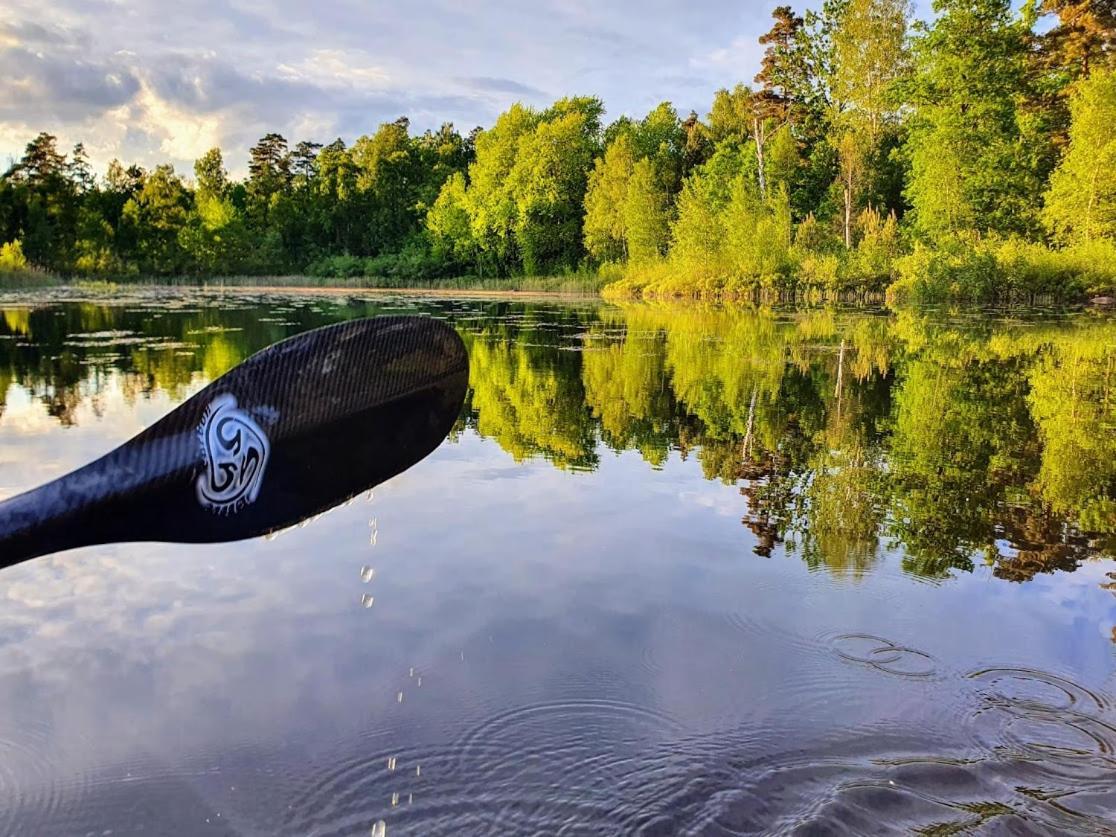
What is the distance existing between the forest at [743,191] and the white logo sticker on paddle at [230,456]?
26634 millimetres

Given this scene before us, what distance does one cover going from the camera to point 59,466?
5.51 m

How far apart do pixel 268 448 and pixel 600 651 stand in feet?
4.76

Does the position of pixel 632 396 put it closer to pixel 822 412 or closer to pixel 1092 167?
pixel 822 412

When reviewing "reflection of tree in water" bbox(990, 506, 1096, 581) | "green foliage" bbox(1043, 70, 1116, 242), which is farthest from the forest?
"reflection of tree in water" bbox(990, 506, 1096, 581)

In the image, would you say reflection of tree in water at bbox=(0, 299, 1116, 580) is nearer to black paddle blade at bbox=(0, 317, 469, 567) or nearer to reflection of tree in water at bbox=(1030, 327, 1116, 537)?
reflection of tree in water at bbox=(1030, 327, 1116, 537)

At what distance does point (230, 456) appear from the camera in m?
2.35

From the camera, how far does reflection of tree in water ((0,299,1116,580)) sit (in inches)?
183

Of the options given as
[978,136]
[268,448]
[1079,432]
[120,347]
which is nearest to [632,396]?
[1079,432]

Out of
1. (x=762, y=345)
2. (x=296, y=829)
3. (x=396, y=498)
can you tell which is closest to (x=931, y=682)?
(x=296, y=829)

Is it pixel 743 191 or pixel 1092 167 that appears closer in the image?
pixel 1092 167

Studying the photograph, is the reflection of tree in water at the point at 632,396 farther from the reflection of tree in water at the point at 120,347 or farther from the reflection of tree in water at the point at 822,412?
the reflection of tree in water at the point at 120,347

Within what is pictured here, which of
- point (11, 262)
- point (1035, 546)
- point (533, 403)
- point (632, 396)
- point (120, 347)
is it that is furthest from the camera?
point (11, 262)

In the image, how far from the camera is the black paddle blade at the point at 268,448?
2.16 metres

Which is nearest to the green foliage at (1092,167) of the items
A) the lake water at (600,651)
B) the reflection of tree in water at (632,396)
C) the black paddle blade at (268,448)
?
the reflection of tree in water at (632,396)
